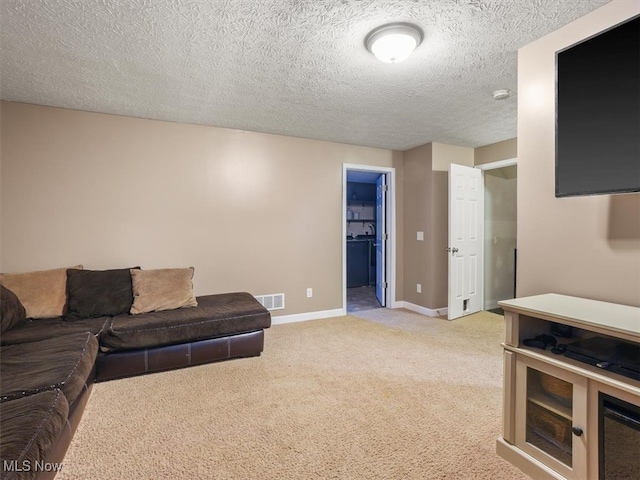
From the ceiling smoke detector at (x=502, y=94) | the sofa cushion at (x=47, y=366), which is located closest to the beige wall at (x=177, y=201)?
the sofa cushion at (x=47, y=366)

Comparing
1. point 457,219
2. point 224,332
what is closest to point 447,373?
point 224,332

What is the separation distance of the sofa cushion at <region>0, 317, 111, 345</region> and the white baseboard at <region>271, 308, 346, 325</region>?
187 cm

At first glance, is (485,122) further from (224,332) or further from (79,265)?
(79,265)

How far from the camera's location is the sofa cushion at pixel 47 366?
1.53 meters

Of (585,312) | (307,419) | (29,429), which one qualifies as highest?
(585,312)

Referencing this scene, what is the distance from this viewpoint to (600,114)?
1.47 meters

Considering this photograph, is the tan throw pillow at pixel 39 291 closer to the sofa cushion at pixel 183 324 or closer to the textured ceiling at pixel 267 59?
the sofa cushion at pixel 183 324

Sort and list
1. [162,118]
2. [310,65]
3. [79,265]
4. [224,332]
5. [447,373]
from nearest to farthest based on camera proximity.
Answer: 1. [310,65]
2. [447,373]
3. [224,332]
4. [79,265]
5. [162,118]

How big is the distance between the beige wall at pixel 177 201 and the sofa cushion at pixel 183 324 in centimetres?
83

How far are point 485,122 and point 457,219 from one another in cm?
125

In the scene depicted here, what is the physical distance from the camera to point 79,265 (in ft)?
9.93

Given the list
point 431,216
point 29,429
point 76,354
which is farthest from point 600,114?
point 76,354

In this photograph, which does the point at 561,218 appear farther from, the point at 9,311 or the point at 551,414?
the point at 9,311

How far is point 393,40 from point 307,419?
237cm
